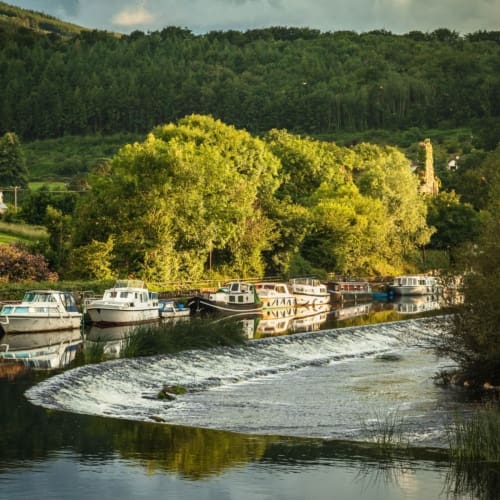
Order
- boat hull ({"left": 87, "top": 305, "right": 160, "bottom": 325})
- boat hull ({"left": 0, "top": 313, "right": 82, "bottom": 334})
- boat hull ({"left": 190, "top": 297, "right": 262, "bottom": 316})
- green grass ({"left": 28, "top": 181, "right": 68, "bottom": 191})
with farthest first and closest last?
1. green grass ({"left": 28, "top": 181, "right": 68, "bottom": 191})
2. boat hull ({"left": 190, "top": 297, "right": 262, "bottom": 316})
3. boat hull ({"left": 87, "top": 305, "right": 160, "bottom": 325})
4. boat hull ({"left": 0, "top": 313, "right": 82, "bottom": 334})

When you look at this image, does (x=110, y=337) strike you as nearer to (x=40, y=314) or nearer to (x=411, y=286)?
(x=40, y=314)

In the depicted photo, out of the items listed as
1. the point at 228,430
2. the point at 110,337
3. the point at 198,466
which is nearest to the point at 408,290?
the point at 110,337

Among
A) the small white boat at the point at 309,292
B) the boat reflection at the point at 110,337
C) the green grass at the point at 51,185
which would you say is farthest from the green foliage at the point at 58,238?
the green grass at the point at 51,185

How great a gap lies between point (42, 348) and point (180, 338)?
7082 mm

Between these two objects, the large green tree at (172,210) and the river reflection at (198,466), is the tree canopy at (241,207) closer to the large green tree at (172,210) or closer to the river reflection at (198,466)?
the large green tree at (172,210)

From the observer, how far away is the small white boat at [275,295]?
90.0 metres

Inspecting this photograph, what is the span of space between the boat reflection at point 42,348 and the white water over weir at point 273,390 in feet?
12.7

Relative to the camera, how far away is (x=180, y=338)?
49.7 meters

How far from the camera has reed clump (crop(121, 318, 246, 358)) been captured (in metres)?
47.2

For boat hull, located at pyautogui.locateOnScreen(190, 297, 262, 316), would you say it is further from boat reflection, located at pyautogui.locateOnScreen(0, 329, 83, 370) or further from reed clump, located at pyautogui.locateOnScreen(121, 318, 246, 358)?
reed clump, located at pyautogui.locateOnScreen(121, 318, 246, 358)

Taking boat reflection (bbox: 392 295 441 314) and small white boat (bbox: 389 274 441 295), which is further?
small white boat (bbox: 389 274 441 295)

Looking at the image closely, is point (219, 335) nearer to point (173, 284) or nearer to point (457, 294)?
point (457, 294)

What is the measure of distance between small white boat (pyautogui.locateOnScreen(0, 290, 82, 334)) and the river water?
14.1 metres

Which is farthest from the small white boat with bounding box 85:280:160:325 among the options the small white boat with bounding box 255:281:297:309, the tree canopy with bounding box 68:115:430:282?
the small white boat with bounding box 255:281:297:309
